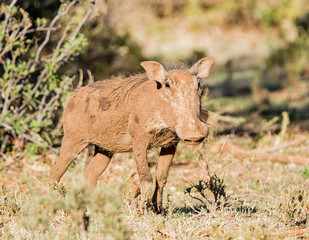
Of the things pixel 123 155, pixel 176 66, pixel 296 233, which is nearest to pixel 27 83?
pixel 123 155

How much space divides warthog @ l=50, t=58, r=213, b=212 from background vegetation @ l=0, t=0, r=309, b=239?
0.34 metres

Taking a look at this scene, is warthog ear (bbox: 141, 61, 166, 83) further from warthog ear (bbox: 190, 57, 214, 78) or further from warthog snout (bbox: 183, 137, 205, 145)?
warthog snout (bbox: 183, 137, 205, 145)

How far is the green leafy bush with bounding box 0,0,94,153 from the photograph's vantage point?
6551mm

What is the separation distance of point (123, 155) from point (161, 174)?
245cm

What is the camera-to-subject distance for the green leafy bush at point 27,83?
21.5ft

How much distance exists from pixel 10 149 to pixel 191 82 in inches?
148

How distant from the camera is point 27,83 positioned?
699cm

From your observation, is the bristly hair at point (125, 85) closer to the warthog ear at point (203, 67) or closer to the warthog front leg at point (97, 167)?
the warthog ear at point (203, 67)

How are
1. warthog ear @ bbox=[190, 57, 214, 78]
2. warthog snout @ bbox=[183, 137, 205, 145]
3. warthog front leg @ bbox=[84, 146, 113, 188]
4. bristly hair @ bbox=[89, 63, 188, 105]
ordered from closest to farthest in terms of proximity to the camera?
warthog snout @ bbox=[183, 137, 205, 145] < warthog ear @ bbox=[190, 57, 214, 78] < bristly hair @ bbox=[89, 63, 188, 105] < warthog front leg @ bbox=[84, 146, 113, 188]

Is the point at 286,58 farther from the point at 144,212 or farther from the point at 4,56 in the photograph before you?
the point at 144,212

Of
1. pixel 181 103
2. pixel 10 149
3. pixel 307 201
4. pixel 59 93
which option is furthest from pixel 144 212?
pixel 10 149

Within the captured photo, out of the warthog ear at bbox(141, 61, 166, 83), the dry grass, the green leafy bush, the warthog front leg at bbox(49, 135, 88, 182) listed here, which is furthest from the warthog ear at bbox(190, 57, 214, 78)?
the green leafy bush

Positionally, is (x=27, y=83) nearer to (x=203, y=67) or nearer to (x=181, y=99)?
(x=203, y=67)

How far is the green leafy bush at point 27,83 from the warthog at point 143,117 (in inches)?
64.5
